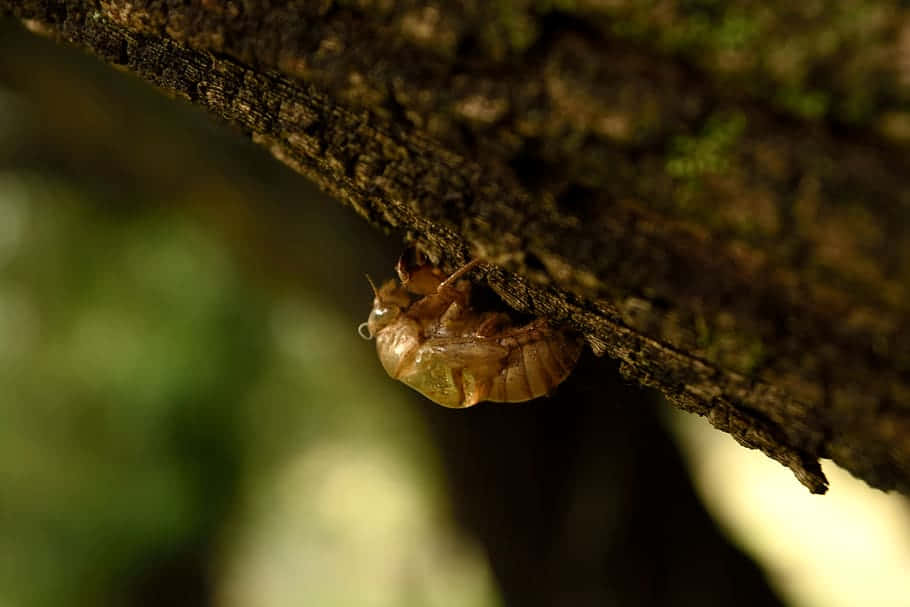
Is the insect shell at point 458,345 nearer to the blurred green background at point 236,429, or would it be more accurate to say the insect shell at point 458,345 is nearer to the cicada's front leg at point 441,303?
the cicada's front leg at point 441,303

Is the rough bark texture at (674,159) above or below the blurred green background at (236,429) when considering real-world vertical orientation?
above

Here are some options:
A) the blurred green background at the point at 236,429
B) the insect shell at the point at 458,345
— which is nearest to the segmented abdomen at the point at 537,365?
the insect shell at the point at 458,345

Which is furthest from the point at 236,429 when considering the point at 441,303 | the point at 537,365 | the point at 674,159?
the point at 674,159

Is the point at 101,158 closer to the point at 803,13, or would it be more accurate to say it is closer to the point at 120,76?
the point at 120,76

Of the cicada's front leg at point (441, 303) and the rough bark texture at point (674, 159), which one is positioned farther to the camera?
the cicada's front leg at point (441, 303)

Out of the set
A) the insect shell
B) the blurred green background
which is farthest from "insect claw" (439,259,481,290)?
the blurred green background

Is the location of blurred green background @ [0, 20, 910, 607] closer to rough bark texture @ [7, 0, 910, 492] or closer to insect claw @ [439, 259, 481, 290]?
insect claw @ [439, 259, 481, 290]

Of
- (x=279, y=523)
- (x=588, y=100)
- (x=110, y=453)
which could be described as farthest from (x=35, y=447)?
(x=588, y=100)
